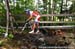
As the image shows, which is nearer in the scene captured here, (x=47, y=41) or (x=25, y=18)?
(x=47, y=41)

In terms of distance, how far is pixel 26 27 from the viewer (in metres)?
10.2

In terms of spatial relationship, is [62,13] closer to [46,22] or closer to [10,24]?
[46,22]

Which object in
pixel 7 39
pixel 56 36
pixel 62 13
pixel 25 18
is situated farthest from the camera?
pixel 62 13

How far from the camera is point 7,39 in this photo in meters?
9.21

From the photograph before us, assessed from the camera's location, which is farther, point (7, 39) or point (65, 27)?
point (65, 27)

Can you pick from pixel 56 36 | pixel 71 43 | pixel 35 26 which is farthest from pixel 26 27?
pixel 71 43

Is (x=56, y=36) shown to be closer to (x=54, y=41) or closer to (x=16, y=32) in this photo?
(x=54, y=41)

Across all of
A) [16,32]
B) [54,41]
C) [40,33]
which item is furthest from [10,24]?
[54,41]

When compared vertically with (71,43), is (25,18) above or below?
above

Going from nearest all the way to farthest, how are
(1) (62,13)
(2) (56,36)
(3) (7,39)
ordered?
(3) (7,39), (2) (56,36), (1) (62,13)

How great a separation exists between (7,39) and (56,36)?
5.66 feet

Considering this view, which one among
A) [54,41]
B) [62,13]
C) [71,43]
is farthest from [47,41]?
[62,13]

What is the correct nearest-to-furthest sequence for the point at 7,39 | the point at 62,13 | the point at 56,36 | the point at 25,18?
the point at 7,39 → the point at 56,36 → the point at 25,18 → the point at 62,13

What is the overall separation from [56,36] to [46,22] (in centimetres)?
76
